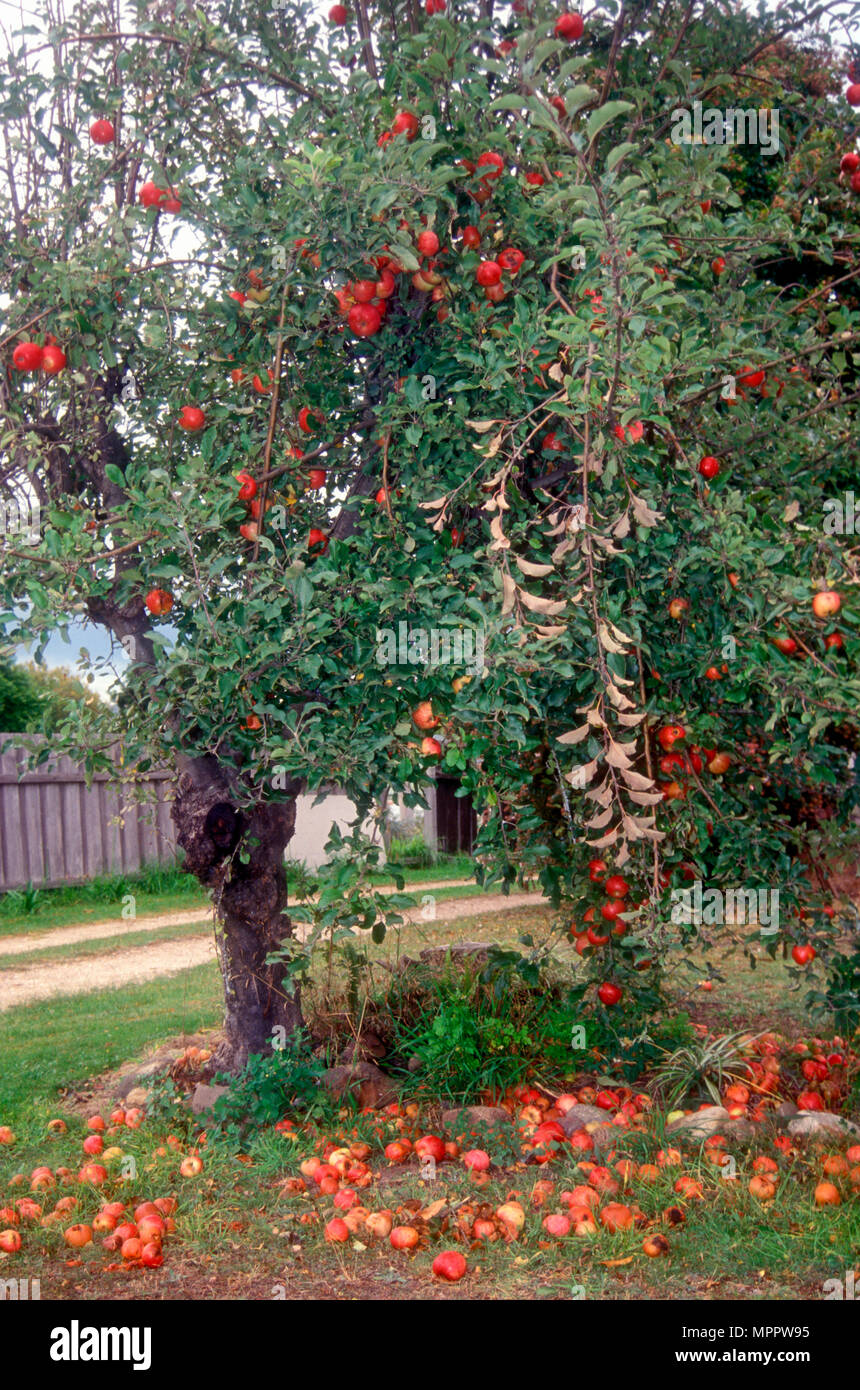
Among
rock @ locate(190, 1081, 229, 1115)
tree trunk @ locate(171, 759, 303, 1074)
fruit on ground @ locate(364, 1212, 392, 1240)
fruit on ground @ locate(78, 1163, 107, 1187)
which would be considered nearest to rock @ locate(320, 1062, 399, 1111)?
tree trunk @ locate(171, 759, 303, 1074)

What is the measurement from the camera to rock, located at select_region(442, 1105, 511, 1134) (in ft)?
12.9

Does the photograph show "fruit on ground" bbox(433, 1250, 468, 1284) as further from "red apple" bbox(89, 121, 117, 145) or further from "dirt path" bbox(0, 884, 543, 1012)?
"dirt path" bbox(0, 884, 543, 1012)

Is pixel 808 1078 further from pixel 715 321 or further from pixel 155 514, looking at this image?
pixel 155 514

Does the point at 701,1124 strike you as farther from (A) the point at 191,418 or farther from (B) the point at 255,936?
(A) the point at 191,418

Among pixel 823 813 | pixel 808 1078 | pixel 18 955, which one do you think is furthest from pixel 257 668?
pixel 18 955

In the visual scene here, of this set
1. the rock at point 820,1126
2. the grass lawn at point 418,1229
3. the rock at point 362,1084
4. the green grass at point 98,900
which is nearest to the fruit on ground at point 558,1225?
the grass lawn at point 418,1229

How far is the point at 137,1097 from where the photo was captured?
4602mm

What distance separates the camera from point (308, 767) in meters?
3.18

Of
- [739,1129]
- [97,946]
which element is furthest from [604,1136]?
[97,946]

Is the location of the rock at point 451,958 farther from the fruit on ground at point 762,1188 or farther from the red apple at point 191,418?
the red apple at point 191,418

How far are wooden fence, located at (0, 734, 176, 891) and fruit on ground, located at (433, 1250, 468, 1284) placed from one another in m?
8.54

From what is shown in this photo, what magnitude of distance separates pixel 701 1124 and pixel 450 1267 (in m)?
1.13

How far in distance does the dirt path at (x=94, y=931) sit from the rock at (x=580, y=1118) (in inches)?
201

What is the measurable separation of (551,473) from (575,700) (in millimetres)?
749
